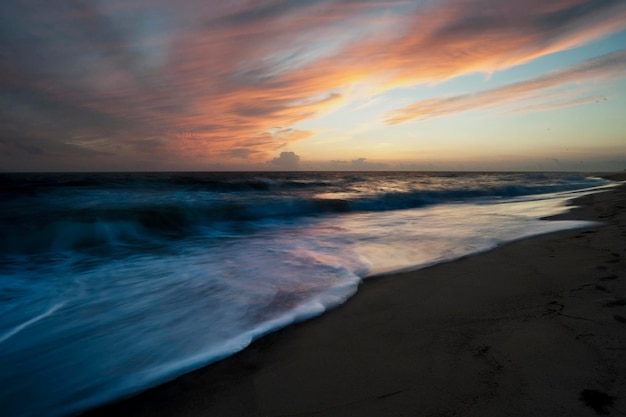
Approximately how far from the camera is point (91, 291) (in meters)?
4.05

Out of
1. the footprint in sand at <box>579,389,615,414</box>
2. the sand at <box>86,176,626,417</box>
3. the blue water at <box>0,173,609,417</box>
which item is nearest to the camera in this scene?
the footprint in sand at <box>579,389,615,414</box>

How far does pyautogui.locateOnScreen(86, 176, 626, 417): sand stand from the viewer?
5.04 ft

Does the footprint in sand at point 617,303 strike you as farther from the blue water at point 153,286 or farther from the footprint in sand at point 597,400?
the blue water at point 153,286

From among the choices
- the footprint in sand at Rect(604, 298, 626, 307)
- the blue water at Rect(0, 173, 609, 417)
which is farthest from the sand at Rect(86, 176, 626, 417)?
the blue water at Rect(0, 173, 609, 417)

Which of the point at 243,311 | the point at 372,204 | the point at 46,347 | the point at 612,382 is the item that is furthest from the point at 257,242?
the point at 372,204

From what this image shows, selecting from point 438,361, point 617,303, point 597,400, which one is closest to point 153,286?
point 438,361

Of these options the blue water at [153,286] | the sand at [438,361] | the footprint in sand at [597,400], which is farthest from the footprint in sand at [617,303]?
the blue water at [153,286]

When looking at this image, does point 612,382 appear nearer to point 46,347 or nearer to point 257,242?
point 46,347

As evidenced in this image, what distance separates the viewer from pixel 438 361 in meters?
1.88

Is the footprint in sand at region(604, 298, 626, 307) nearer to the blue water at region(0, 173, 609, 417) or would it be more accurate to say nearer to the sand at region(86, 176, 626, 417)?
the sand at region(86, 176, 626, 417)

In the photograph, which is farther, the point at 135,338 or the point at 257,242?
the point at 257,242

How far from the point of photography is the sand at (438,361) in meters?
1.54

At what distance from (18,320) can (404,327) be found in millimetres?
3690

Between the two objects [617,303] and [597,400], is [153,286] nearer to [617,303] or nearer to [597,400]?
[597,400]
